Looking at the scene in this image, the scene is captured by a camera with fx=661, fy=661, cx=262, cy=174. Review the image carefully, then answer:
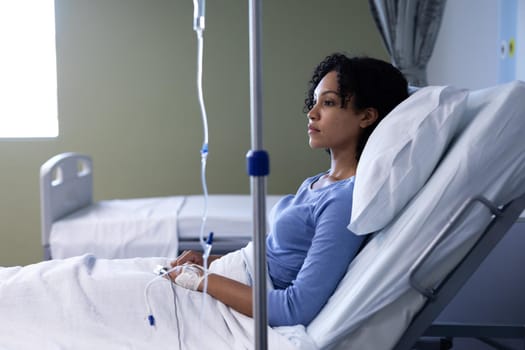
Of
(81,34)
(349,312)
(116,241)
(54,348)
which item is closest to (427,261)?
(349,312)

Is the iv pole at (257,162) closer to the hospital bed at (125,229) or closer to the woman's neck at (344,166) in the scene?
the woman's neck at (344,166)

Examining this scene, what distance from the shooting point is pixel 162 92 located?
163 inches

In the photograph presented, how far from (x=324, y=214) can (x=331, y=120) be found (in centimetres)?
28

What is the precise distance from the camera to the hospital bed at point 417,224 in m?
1.29

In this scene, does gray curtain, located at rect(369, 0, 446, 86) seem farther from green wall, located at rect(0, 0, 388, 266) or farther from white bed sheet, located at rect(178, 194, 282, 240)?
white bed sheet, located at rect(178, 194, 282, 240)

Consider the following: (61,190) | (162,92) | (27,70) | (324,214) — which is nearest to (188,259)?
(324,214)

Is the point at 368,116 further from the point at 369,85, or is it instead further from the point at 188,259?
the point at 188,259

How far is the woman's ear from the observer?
162cm

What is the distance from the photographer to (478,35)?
3682 millimetres

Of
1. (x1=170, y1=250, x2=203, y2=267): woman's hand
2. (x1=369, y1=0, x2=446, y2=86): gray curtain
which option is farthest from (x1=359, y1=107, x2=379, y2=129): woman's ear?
(x1=369, y1=0, x2=446, y2=86): gray curtain

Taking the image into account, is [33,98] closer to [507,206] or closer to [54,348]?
[54,348]

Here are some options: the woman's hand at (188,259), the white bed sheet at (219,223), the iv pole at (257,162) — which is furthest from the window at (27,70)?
the iv pole at (257,162)

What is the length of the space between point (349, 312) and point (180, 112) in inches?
118

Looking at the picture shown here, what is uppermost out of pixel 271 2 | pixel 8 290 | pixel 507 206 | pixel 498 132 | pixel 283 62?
pixel 271 2
